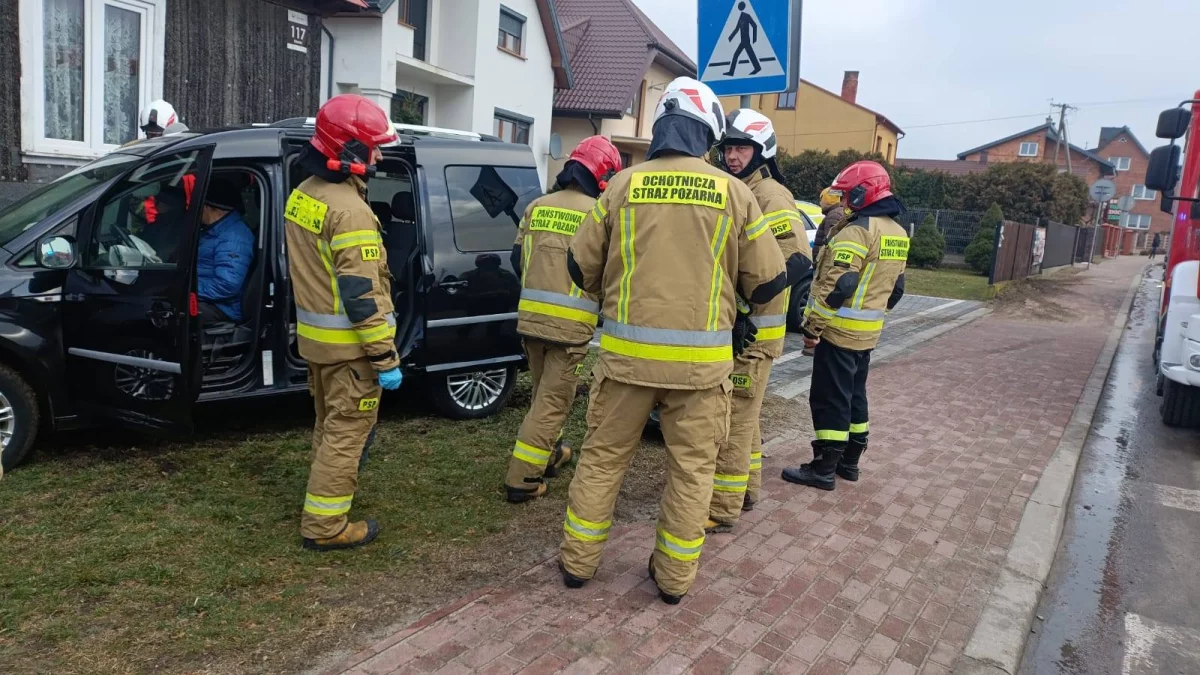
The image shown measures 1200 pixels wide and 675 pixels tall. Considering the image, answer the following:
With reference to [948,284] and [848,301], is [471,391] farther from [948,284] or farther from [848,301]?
[948,284]

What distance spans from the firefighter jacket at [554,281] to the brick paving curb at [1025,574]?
93.1 inches

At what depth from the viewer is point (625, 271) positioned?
11.3 feet

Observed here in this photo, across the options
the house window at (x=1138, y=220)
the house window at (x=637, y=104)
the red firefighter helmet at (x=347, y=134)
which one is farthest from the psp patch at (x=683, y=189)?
the house window at (x=1138, y=220)

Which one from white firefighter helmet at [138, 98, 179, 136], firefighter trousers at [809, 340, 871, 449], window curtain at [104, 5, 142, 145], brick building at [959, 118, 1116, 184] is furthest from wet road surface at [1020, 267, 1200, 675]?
brick building at [959, 118, 1116, 184]

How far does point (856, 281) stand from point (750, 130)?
1148mm

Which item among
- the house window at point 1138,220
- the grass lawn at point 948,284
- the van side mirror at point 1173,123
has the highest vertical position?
the house window at point 1138,220

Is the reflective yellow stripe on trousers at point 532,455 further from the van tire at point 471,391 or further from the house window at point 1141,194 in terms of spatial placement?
the house window at point 1141,194

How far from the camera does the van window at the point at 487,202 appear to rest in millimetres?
5605

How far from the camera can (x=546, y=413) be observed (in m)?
4.56

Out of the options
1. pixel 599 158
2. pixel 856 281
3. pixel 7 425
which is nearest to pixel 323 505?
pixel 7 425

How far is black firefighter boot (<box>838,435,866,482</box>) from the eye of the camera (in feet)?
17.9

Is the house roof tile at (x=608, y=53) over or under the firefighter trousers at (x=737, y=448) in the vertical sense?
over

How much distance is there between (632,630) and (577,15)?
88.9 ft

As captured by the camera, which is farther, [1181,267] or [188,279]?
[1181,267]
